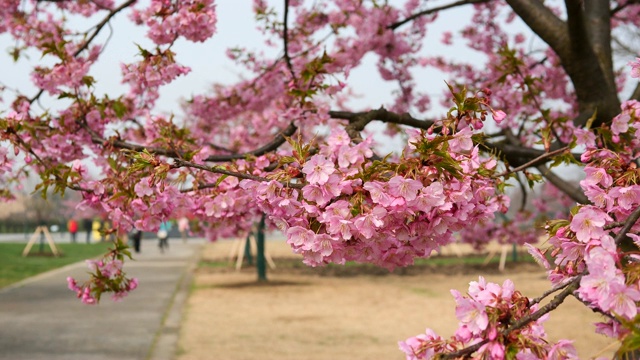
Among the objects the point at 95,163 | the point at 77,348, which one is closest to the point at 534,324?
the point at 95,163

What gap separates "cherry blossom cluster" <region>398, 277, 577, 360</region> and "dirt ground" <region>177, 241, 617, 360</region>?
269 cm

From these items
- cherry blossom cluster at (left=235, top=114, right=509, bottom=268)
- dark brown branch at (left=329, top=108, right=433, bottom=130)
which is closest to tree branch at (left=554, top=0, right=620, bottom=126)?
dark brown branch at (left=329, top=108, right=433, bottom=130)

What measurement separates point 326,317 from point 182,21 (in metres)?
7.46

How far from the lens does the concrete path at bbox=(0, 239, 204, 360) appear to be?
320 inches

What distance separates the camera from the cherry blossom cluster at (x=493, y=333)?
1.75 metres

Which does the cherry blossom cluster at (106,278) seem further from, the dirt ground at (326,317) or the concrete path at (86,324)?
the concrete path at (86,324)

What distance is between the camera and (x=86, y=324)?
1026 cm

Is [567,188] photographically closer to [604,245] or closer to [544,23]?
[544,23]

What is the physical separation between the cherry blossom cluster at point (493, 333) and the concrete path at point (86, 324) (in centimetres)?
628

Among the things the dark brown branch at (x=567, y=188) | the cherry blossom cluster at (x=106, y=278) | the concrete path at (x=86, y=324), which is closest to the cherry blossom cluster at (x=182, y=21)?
the cherry blossom cluster at (x=106, y=278)

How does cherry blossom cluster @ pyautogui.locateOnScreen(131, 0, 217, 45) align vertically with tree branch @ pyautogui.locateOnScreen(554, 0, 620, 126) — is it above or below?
above

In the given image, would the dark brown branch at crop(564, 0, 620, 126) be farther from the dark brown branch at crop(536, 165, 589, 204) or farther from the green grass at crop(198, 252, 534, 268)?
the green grass at crop(198, 252, 534, 268)

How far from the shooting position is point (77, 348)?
27.5 feet

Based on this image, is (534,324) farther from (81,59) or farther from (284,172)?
(81,59)
